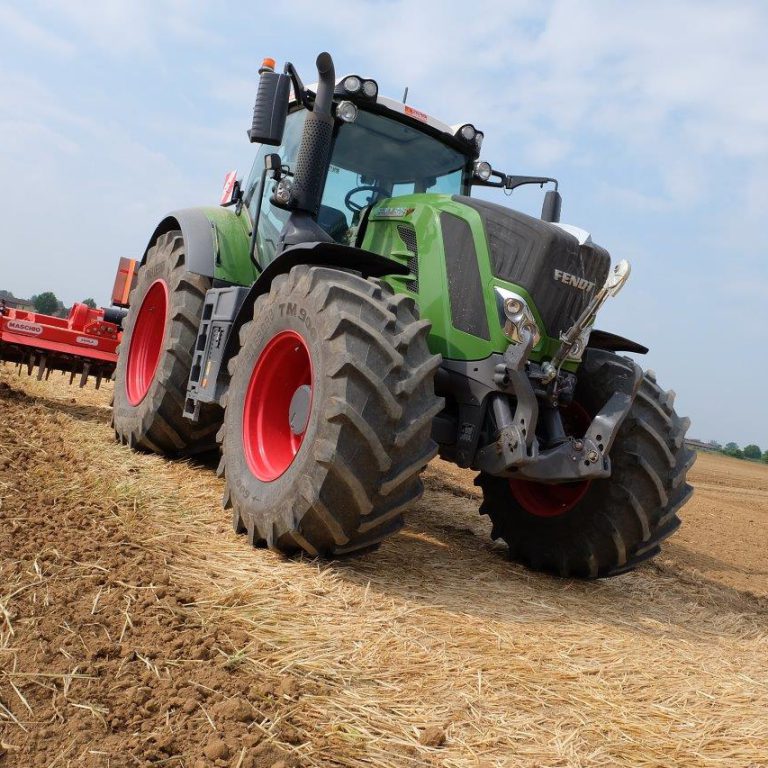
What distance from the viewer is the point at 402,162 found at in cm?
524

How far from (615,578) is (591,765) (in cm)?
299

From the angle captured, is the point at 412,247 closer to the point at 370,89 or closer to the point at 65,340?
the point at 370,89

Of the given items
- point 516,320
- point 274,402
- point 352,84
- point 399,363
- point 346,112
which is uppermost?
point 352,84

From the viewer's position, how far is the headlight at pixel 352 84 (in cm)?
480

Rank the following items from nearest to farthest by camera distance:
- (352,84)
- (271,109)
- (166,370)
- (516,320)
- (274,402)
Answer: (516,320) → (271,109) → (274,402) → (352,84) → (166,370)

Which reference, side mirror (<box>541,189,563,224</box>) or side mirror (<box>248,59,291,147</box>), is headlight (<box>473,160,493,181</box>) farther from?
side mirror (<box>248,59,291,147</box>)

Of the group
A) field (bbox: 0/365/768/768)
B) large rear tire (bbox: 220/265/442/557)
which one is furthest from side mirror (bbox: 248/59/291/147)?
field (bbox: 0/365/768/768)

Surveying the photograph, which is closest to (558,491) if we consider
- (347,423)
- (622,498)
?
(622,498)

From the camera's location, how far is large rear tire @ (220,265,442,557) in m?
3.45

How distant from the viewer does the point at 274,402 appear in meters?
4.32

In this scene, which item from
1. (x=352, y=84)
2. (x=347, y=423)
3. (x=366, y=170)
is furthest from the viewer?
(x=366, y=170)

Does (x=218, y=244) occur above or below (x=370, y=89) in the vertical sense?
below

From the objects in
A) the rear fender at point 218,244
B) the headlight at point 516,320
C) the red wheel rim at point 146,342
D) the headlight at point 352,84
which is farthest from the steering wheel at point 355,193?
the red wheel rim at point 146,342

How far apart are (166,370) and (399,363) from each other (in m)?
2.39
